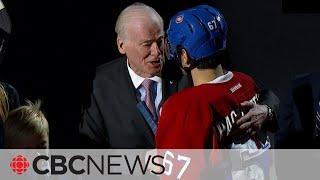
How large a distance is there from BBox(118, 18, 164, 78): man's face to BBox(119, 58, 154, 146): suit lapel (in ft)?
0.16

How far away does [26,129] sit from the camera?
2.42 metres

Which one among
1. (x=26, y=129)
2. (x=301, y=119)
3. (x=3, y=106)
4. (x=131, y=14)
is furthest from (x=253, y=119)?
(x=3, y=106)

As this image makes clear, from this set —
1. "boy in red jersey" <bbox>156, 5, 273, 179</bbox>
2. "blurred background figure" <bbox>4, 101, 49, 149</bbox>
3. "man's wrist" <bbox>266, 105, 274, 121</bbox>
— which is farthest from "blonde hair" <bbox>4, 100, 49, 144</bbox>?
"man's wrist" <bbox>266, 105, 274, 121</bbox>

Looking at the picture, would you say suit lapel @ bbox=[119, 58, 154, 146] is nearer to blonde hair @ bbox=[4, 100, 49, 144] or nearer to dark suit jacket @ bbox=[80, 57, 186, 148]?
dark suit jacket @ bbox=[80, 57, 186, 148]

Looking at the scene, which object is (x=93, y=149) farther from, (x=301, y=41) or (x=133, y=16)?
(x=301, y=41)

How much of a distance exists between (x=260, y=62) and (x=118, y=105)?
773 millimetres

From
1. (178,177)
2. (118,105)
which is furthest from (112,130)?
(178,177)

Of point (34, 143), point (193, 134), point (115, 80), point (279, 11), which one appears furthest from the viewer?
point (279, 11)

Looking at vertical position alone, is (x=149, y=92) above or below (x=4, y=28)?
below

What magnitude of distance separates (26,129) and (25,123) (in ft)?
0.09

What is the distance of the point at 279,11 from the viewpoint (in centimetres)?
288

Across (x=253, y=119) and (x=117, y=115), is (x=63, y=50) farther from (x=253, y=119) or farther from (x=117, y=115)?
(x=253, y=119)

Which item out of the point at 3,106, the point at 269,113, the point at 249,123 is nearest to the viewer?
the point at 249,123

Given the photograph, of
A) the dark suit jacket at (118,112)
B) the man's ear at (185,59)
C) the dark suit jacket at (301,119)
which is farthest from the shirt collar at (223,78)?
the dark suit jacket at (301,119)
